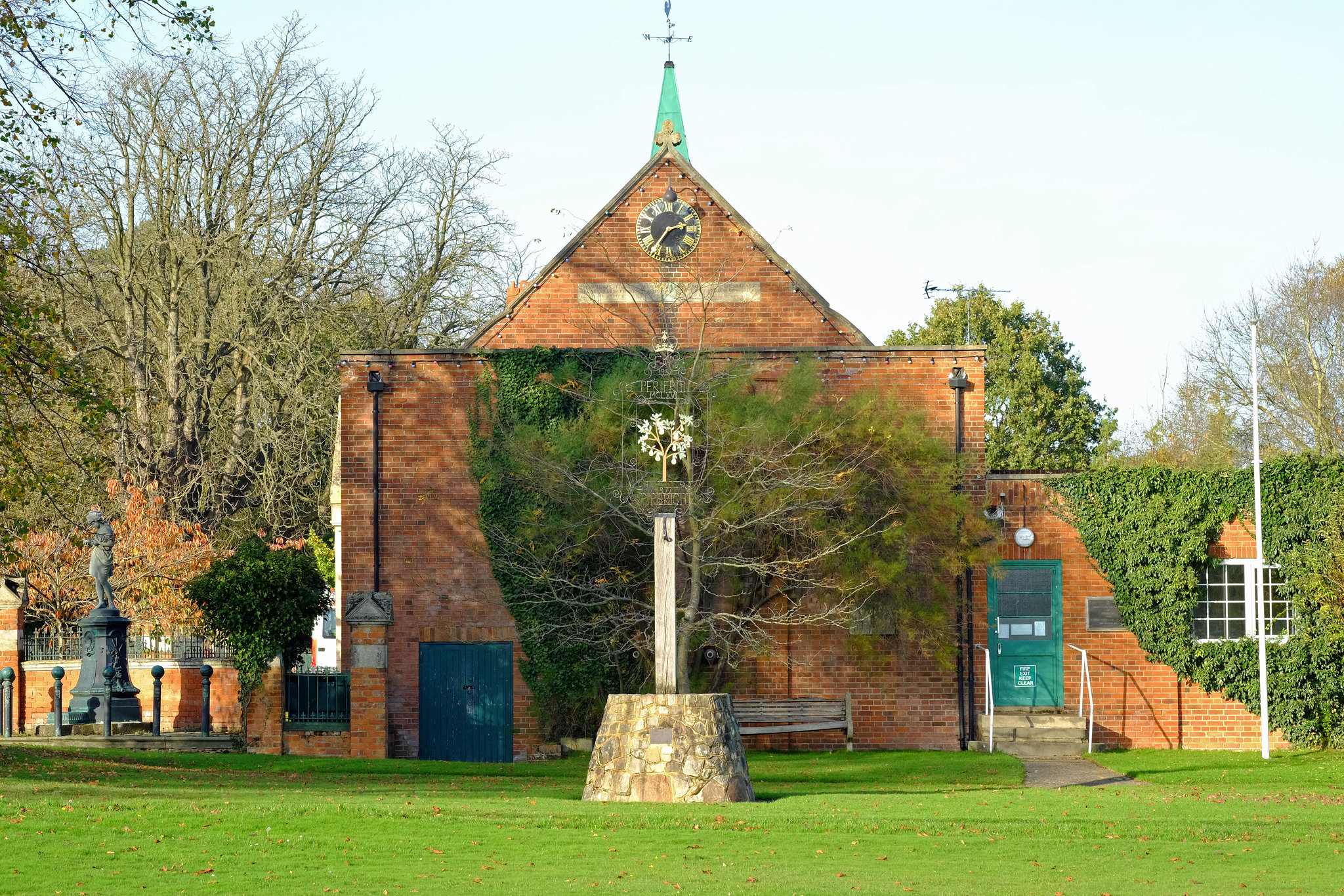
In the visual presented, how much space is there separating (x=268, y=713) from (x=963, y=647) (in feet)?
33.8

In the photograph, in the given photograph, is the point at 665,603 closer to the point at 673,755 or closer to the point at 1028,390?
the point at 673,755

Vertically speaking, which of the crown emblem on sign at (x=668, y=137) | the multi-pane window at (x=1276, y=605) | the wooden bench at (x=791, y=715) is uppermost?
the crown emblem on sign at (x=668, y=137)

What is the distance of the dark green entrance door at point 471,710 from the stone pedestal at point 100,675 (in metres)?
4.34

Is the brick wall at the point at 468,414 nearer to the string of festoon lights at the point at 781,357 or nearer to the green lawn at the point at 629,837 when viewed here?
the string of festoon lights at the point at 781,357

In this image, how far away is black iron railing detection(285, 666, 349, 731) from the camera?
2144 centimetres

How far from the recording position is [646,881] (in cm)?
1003

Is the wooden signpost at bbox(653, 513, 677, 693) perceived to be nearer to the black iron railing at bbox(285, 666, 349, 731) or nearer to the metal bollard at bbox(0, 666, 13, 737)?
the black iron railing at bbox(285, 666, 349, 731)

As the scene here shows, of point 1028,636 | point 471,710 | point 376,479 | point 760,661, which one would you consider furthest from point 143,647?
point 1028,636

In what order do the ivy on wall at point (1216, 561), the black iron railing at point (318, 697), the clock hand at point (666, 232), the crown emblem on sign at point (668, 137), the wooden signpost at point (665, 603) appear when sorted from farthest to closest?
the crown emblem on sign at point (668, 137)
the clock hand at point (666, 232)
the black iron railing at point (318, 697)
the ivy on wall at point (1216, 561)
the wooden signpost at point (665, 603)

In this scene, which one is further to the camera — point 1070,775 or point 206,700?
point 206,700

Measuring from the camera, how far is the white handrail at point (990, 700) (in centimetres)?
2089

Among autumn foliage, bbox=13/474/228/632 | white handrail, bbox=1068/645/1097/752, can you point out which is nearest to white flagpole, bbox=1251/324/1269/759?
white handrail, bbox=1068/645/1097/752

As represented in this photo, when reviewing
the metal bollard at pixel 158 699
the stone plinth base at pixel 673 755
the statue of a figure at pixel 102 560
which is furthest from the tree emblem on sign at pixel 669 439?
the statue of a figure at pixel 102 560

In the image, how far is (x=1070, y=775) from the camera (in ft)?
60.1
